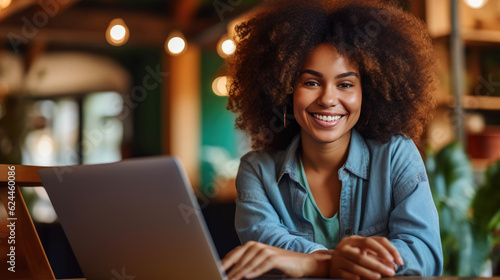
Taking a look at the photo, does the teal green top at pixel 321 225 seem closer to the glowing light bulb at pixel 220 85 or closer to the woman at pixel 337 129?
the woman at pixel 337 129

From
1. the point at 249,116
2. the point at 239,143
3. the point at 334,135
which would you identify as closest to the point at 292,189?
the point at 334,135

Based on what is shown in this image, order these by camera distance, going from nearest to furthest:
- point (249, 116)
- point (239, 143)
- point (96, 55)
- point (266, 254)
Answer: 1. point (266, 254)
2. point (249, 116)
3. point (239, 143)
4. point (96, 55)

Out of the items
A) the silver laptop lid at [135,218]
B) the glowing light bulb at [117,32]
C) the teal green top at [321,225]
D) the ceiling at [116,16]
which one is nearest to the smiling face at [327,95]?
the teal green top at [321,225]

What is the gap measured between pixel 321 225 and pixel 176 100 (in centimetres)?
691

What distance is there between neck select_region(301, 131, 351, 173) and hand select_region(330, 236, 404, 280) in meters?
0.37

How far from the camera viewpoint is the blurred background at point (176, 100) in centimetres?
328

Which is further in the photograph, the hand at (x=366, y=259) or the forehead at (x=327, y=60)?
the forehead at (x=327, y=60)

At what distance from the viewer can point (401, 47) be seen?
1.57 meters

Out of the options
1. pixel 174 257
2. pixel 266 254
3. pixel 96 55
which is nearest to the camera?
pixel 174 257

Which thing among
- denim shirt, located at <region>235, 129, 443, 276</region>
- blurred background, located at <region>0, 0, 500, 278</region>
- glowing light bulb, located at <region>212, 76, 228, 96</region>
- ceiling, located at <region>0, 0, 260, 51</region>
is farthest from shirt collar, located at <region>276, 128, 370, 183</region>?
glowing light bulb, located at <region>212, 76, 228, 96</region>

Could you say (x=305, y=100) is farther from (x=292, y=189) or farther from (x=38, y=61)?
(x=38, y=61)

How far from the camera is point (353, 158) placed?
1.49 meters

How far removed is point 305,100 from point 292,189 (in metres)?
0.24

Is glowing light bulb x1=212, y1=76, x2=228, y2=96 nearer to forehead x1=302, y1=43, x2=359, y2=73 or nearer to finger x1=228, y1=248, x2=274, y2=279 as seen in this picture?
forehead x1=302, y1=43, x2=359, y2=73
